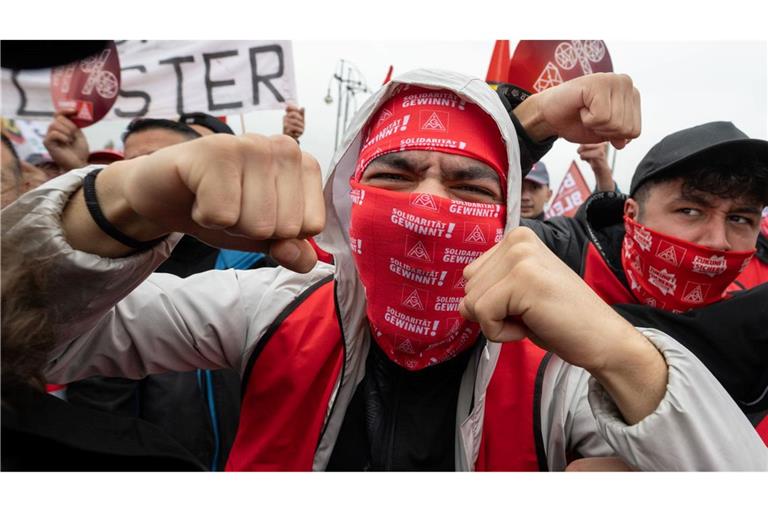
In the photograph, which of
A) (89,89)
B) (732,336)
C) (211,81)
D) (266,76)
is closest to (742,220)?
(732,336)

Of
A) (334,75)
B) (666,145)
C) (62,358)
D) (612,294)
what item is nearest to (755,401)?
(612,294)

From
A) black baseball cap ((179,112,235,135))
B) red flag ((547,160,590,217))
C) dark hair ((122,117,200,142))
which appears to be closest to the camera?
dark hair ((122,117,200,142))

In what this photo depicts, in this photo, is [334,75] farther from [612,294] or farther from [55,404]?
[55,404]

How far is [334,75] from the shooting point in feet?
35.8

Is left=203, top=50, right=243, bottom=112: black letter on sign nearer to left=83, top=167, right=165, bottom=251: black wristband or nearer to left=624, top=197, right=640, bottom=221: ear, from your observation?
left=624, top=197, right=640, bottom=221: ear

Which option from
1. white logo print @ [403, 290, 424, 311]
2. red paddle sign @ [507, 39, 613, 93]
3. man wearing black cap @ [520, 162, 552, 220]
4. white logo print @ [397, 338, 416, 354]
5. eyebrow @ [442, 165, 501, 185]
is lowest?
man wearing black cap @ [520, 162, 552, 220]

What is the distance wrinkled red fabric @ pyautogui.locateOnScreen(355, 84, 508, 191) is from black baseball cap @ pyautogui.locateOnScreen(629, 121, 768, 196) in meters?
0.98

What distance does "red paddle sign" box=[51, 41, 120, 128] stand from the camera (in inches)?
146

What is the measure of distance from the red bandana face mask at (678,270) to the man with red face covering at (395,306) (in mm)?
889

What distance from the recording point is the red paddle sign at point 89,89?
3701 mm

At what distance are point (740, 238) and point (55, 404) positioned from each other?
240 cm

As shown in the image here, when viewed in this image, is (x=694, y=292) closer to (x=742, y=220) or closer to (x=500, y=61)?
(x=742, y=220)

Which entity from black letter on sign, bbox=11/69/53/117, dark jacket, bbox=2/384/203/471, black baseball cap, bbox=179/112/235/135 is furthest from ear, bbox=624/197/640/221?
black letter on sign, bbox=11/69/53/117

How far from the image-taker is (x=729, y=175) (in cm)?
210
